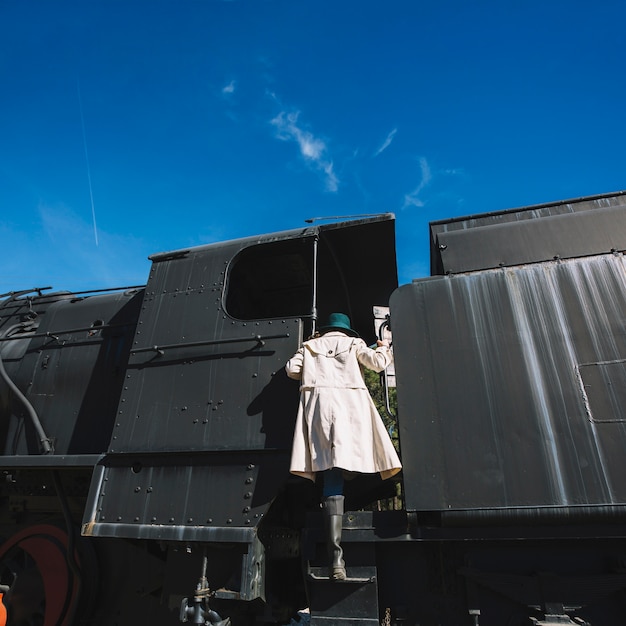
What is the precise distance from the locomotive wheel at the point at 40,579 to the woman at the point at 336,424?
7.29 ft

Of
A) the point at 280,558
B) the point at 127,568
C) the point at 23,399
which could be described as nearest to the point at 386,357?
the point at 280,558

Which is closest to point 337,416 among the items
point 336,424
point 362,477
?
point 336,424

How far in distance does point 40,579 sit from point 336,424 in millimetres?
2765

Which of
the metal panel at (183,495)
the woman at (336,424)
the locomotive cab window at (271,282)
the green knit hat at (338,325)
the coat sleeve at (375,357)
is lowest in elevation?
the metal panel at (183,495)

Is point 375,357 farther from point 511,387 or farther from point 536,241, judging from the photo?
point 536,241

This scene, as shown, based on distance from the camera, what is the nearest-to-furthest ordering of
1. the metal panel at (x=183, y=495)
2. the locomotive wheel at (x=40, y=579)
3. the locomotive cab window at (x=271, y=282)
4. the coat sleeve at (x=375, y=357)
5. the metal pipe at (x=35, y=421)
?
the metal panel at (x=183, y=495)
the coat sleeve at (x=375, y=357)
the locomotive wheel at (x=40, y=579)
the metal pipe at (x=35, y=421)
the locomotive cab window at (x=271, y=282)

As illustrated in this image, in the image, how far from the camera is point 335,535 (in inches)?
98.3

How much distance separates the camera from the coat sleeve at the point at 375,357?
313 centimetres

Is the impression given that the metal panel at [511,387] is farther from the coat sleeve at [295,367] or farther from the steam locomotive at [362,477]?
the coat sleeve at [295,367]

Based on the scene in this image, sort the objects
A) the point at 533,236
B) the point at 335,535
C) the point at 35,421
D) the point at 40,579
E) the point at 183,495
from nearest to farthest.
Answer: the point at 335,535, the point at 183,495, the point at 533,236, the point at 40,579, the point at 35,421

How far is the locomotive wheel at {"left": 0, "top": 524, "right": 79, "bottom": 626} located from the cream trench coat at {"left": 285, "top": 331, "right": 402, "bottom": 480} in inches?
88.2

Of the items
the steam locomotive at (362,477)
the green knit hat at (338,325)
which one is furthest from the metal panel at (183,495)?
the green knit hat at (338,325)

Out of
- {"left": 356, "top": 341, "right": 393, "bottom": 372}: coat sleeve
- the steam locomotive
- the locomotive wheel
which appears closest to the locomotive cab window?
the steam locomotive

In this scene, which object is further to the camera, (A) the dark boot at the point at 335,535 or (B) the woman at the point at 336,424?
(B) the woman at the point at 336,424
